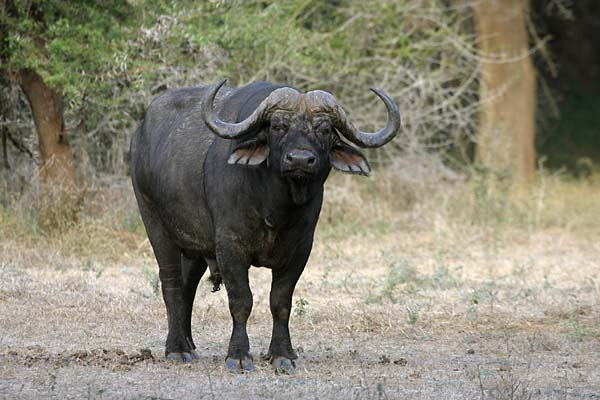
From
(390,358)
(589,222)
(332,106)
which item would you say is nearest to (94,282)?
(390,358)

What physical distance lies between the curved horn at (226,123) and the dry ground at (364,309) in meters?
1.44

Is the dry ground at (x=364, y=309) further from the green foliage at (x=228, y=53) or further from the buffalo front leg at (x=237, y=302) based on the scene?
the green foliage at (x=228, y=53)

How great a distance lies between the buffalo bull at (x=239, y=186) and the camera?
6.96 m

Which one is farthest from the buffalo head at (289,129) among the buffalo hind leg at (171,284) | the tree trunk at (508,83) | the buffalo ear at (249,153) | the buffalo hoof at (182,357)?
the tree trunk at (508,83)

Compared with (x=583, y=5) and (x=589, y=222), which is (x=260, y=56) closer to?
(x=589, y=222)

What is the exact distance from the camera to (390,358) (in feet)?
26.1

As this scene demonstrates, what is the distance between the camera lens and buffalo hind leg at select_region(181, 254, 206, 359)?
8039 mm

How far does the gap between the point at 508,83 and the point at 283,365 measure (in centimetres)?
1108

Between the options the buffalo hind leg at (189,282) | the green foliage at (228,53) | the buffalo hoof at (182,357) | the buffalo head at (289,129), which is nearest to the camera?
the buffalo head at (289,129)

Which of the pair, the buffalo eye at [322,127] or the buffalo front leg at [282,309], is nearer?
the buffalo eye at [322,127]

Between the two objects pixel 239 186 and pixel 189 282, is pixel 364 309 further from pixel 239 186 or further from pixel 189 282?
pixel 239 186

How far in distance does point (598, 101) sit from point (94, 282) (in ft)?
74.8

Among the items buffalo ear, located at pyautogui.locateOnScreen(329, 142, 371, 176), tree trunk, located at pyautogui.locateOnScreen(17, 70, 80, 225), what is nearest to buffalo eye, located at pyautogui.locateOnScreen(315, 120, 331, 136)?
buffalo ear, located at pyautogui.locateOnScreen(329, 142, 371, 176)

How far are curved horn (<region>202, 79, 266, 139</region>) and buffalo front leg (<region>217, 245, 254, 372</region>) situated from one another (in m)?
0.77
